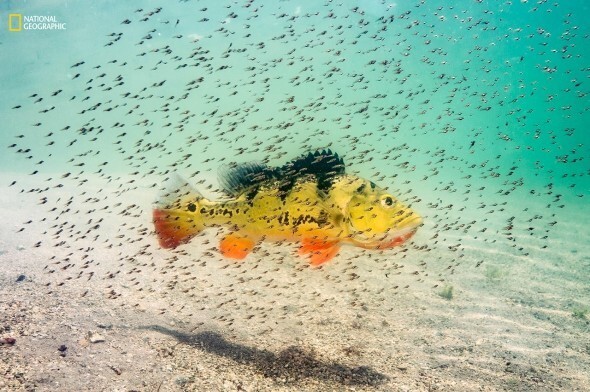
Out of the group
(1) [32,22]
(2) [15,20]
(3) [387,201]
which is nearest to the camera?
(3) [387,201]

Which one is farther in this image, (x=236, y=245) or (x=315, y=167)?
(x=315, y=167)

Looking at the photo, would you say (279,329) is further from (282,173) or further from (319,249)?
(282,173)

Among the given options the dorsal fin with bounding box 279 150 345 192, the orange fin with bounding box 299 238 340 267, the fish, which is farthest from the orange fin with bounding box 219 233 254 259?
the dorsal fin with bounding box 279 150 345 192

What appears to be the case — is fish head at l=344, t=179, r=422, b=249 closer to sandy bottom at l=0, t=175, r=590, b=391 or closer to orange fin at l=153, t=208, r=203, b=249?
sandy bottom at l=0, t=175, r=590, b=391

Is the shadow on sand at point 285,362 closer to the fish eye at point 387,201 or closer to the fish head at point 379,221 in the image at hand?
the fish head at point 379,221

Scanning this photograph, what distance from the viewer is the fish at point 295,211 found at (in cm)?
381

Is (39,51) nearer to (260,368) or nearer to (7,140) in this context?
(260,368)

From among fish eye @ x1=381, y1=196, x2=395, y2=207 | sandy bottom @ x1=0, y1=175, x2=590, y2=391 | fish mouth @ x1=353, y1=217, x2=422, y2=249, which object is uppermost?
fish eye @ x1=381, y1=196, x2=395, y2=207

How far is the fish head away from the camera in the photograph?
12.4ft

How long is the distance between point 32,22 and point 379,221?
45.9 m

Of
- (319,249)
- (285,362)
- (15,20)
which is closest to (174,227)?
(319,249)

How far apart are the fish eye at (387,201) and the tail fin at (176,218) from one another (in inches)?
78.6

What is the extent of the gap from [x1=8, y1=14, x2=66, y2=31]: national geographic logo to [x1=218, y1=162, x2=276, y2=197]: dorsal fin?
42675 millimetres

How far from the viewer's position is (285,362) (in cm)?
450
